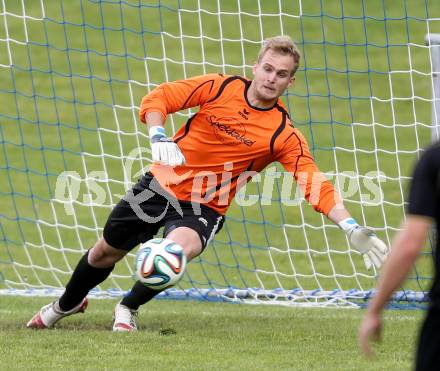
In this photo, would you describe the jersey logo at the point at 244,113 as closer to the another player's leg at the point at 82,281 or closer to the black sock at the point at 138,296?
the another player's leg at the point at 82,281

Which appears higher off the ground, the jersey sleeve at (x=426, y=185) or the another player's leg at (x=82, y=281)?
the jersey sleeve at (x=426, y=185)

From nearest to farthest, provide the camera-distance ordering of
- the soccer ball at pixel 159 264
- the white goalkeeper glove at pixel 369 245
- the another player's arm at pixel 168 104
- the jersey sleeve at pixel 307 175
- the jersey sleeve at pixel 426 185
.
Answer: the jersey sleeve at pixel 426 185
the white goalkeeper glove at pixel 369 245
the soccer ball at pixel 159 264
the another player's arm at pixel 168 104
the jersey sleeve at pixel 307 175

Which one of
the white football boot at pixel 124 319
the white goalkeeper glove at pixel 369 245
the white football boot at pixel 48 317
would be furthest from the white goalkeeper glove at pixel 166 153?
the white football boot at pixel 48 317

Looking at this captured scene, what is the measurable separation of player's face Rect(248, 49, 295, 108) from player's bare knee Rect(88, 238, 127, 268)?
1.41 m

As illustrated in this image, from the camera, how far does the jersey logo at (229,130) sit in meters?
6.88

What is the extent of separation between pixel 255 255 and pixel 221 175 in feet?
13.0

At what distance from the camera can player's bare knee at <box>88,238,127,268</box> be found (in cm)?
708

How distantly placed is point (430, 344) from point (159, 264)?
8.49 feet

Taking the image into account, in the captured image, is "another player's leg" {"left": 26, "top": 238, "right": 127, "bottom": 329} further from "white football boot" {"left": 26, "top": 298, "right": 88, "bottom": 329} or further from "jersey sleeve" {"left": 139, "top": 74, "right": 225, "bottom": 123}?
"jersey sleeve" {"left": 139, "top": 74, "right": 225, "bottom": 123}

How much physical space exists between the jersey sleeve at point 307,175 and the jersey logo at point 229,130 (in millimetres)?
274

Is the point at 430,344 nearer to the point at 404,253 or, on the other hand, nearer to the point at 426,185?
the point at 404,253

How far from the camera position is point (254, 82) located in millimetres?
6910

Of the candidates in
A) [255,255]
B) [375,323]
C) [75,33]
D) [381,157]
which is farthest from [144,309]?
[75,33]

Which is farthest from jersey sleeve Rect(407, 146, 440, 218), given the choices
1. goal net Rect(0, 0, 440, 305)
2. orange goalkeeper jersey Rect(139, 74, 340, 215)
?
goal net Rect(0, 0, 440, 305)
